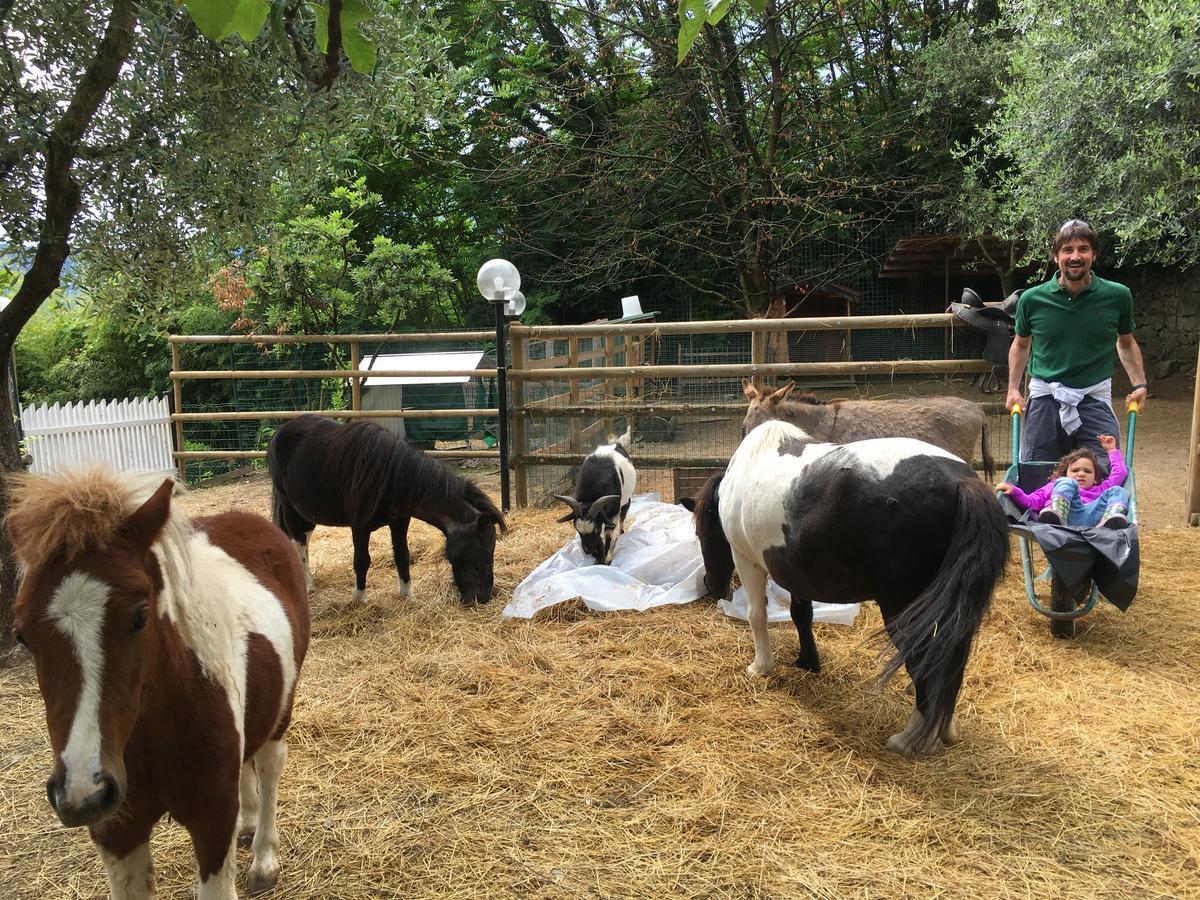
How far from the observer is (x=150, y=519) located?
4.69 ft

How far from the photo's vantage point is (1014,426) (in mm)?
3836

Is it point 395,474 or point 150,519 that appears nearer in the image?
point 150,519

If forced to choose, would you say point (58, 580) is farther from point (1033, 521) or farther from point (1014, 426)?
point (1014, 426)

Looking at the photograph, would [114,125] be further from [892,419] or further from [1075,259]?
[1075,259]

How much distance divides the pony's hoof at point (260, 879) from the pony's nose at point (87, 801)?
3.45 feet

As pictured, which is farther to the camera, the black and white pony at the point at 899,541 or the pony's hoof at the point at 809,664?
the pony's hoof at the point at 809,664

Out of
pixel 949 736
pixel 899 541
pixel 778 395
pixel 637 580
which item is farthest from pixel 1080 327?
pixel 637 580

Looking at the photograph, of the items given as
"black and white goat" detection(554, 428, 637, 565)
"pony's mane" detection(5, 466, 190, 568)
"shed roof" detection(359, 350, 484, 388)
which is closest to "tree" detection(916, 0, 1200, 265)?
"black and white goat" detection(554, 428, 637, 565)

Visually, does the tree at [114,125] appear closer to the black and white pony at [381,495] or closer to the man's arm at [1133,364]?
the black and white pony at [381,495]

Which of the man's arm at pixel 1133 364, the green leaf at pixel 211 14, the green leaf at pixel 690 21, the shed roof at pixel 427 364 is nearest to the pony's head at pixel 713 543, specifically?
the man's arm at pixel 1133 364

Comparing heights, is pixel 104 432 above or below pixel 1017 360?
below

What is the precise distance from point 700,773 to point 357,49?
2.49m

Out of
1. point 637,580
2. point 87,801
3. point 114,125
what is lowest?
point 637,580

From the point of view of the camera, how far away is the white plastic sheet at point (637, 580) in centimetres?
431
